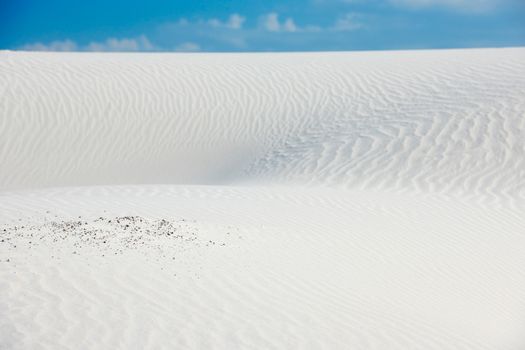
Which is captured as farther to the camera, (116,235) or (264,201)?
(264,201)

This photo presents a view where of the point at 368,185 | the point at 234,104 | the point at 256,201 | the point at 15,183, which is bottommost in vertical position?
the point at 15,183

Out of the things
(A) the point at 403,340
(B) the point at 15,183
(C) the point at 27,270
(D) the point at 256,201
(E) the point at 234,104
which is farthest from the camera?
(E) the point at 234,104

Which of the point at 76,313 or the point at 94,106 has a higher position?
the point at 94,106

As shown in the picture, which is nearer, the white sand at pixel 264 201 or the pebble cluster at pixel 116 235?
the white sand at pixel 264 201

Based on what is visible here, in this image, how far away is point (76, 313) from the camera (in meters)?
4.98

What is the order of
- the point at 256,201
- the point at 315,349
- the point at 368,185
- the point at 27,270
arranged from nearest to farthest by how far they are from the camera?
the point at 315,349 → the point at 27,270 → the point at 256,201 → the point at 368,185

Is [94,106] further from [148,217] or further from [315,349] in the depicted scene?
[315,349]

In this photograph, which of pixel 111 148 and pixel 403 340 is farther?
pixel 111 148

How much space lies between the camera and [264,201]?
10.1 m

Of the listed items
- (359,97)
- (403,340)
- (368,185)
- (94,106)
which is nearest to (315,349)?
(403,340)

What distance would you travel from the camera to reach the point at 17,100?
18906 mm

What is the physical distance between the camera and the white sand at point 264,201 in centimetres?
525

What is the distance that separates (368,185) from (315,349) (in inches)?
315

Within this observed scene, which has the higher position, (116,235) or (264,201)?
(264,201)
